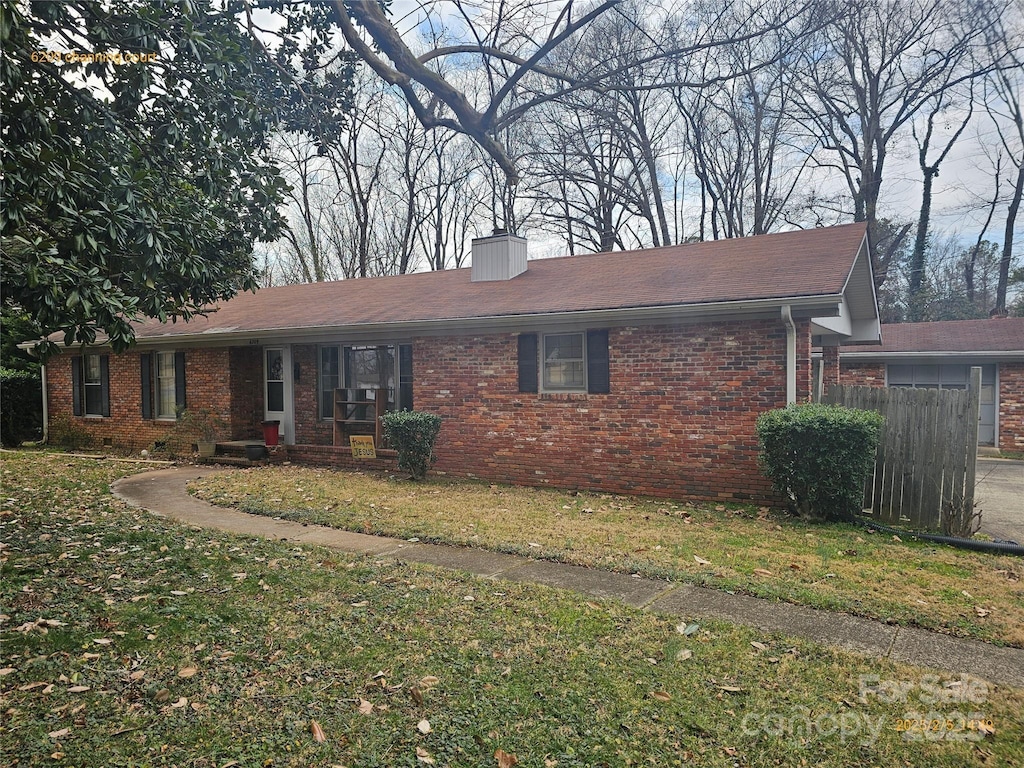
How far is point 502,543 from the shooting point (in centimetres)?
682

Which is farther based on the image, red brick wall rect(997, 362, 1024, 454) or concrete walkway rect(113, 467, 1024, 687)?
red brick wall rect(997, 362, 1024, 454)

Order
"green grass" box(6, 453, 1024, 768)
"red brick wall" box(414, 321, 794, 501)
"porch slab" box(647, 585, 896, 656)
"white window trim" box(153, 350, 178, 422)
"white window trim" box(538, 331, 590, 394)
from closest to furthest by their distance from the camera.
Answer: "green grass" box(6, 453, 1024, 768)
"porch slab" box(647, 585, 896, 656)
"red brick wall" box(414, 321, 794, 501)
"white window trim" box(538, 331, 590, 394)
"white window trim" box(153, 350, 178, 422)

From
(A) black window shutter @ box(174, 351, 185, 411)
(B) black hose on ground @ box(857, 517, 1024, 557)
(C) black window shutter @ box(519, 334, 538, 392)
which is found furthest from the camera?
(A) black window shutter @ box(174, 351, 185, 411)

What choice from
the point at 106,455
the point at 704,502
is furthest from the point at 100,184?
the point at 106,455

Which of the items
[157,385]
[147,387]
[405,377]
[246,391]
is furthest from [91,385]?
[405,377]

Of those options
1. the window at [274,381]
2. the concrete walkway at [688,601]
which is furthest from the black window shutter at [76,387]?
the concrete walkway at [688,601]

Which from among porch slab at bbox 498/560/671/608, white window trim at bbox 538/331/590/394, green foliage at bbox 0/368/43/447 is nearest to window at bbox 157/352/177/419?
green foliage at bbox 0/368/43/447

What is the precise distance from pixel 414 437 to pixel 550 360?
8.26 ft

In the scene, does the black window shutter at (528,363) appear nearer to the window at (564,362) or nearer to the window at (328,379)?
the window at (564,362)

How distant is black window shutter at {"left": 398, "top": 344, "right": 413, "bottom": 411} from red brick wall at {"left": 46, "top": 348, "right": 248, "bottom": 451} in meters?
3.94

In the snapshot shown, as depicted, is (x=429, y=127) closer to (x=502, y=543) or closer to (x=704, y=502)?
(x=502, y=543)

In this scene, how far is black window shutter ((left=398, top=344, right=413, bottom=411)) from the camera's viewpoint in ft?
43.1

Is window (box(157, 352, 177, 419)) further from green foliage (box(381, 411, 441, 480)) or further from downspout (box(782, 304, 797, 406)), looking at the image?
downspout (box(782, 304, 797, 406))

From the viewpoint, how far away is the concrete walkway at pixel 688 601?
4164mm
